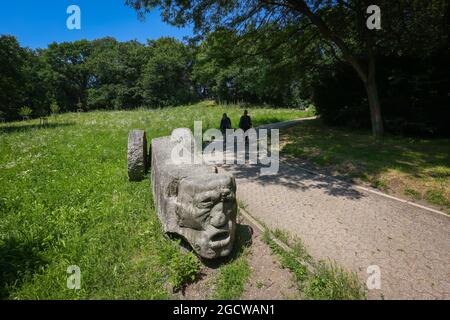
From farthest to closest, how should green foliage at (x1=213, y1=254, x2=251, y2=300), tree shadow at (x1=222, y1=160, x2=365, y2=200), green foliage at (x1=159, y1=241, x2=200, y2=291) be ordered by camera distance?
tree shadow at (x1=222, y1=160, x2=365, y2=200), green foliage at (x1=159, y1=241, x2=200, y2=291), green foliage at (x1=213, y1=254, x2=251, y2=300)

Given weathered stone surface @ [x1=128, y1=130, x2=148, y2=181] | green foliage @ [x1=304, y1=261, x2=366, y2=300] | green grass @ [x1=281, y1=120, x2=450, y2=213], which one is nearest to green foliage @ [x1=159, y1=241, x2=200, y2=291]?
green foliage @ [x1=304, y1=261, x2=366, y2=300]

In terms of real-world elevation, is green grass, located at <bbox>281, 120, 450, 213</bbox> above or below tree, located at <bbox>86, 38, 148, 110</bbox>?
below

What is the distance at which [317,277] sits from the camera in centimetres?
354

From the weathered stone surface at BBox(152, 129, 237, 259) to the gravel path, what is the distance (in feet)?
5.35

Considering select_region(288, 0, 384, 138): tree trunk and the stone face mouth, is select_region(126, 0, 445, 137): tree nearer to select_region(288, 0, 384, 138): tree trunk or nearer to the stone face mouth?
select_region(288, 0, 384, 138): tree trunk

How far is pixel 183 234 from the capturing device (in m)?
3.99

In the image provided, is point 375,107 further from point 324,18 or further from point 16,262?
point 16,262

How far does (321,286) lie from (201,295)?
1.66m

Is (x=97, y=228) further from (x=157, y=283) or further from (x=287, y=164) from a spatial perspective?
(x=287, y=164)

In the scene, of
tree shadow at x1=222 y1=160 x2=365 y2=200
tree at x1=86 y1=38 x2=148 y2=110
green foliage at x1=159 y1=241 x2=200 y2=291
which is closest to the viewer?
green foliage at x1=159 y1=241 x2=200 y2=291

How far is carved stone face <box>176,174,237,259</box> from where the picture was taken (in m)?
3.63

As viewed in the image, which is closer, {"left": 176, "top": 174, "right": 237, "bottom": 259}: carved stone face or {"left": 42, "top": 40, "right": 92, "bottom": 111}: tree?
{"left": 176, "top": 174, "right": 237, "bottom": 259}: carved stone face
